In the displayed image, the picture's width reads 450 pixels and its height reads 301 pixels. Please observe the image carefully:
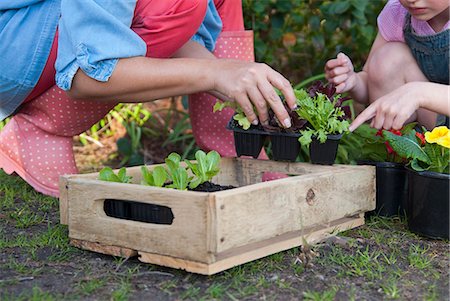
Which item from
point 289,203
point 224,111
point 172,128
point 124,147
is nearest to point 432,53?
point 224,111

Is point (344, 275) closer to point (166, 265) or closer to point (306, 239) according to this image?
point (306, 239)

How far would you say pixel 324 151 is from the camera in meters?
2.05

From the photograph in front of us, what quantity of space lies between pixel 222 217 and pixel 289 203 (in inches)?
11.0

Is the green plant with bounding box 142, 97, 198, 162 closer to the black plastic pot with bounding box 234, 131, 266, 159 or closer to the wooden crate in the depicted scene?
the black plastic pot with bounding box 234, 131, 266, 159

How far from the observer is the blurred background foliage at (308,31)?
3.22 meters

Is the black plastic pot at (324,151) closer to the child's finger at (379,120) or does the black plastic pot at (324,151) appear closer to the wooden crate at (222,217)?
the wooden crate at (222,217)

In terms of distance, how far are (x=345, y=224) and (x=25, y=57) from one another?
1.17 meters

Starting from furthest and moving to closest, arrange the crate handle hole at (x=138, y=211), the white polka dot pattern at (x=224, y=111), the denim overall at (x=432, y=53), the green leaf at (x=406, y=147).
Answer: the white polka dot pattern at (x=224, y=111), the denim overall at (x=432, y=53), the green leaf at (x=406, y=147), the crate handle hole at (x=138, y=211)

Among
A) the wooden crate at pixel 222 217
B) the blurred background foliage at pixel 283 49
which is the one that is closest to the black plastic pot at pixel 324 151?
the wooden crate at pixel 222 217

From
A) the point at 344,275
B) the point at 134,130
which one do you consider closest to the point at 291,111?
the point at 344,275

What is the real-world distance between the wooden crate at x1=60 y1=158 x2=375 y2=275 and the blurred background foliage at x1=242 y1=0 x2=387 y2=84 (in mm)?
1338

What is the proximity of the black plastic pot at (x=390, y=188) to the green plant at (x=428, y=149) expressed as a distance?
0.15m

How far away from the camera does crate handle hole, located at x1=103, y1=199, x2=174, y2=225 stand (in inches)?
67.8

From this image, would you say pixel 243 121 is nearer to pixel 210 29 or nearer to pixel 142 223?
pixel 142 223
